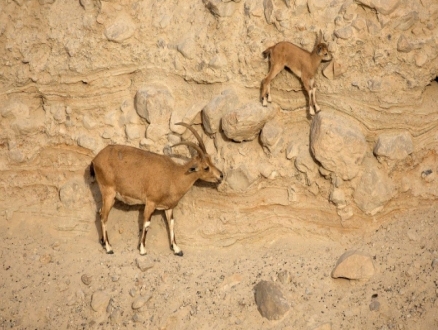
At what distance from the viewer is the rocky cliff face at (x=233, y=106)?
10.2 meters

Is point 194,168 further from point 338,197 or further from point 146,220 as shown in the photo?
point 338,197

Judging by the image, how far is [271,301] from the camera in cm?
932

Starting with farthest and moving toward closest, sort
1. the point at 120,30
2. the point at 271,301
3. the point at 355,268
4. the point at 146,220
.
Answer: the point at 120,30, the point at 146,220, the point at 355,268, the point at 271,301

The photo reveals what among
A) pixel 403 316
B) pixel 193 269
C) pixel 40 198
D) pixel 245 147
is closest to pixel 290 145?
pixel 245 147

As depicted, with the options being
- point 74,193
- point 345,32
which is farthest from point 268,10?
point 74,193

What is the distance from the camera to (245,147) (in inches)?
424

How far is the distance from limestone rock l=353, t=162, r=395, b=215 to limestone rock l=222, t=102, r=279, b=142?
80.5 inches

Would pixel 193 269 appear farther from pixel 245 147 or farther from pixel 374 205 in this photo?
pixel 374 205

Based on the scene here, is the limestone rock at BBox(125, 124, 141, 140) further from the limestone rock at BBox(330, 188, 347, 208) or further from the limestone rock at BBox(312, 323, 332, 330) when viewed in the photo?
the limestone rock at BBox(312, 323, 332, 330)

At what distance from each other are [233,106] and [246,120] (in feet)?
1.75

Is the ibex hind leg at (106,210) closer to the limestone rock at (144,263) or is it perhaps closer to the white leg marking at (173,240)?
the limestone rock at (144,263)

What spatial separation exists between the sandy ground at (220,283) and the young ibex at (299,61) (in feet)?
8.94

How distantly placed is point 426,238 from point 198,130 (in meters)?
4.63

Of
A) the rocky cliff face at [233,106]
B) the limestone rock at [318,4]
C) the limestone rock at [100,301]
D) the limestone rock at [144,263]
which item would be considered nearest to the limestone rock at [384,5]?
the rocky cliff face at [233,106]
